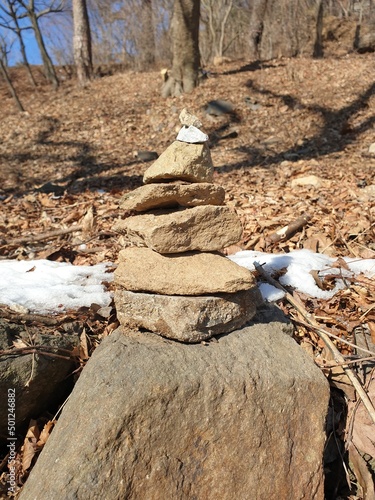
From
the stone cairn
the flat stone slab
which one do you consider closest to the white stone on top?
the stone cairn

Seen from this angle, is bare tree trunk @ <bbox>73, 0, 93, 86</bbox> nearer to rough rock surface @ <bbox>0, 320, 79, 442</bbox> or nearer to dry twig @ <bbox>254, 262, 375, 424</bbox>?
dry twig @ <bbox>254, 262, 375, 424</bbox>

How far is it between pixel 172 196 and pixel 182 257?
395 mm

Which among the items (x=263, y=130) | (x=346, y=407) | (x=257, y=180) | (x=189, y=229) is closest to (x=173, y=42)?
(x=263, y=130)

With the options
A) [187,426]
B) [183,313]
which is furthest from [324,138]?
[187,426]

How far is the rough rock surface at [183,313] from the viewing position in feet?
7.35

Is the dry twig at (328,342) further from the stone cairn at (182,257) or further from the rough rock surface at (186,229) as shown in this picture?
the rough rock surface at (186,229)

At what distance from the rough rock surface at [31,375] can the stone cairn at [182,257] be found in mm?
539

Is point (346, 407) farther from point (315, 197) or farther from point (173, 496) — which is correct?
point (315, 197)

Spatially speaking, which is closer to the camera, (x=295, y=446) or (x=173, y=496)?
(x=173, y=496)

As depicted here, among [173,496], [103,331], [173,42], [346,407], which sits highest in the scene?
[173,42]

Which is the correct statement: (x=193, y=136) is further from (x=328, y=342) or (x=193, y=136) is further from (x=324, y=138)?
(x=324, y=138)

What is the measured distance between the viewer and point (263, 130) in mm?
8703

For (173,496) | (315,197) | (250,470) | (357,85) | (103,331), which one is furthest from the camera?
(357,85)

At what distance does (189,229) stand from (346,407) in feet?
5.22
